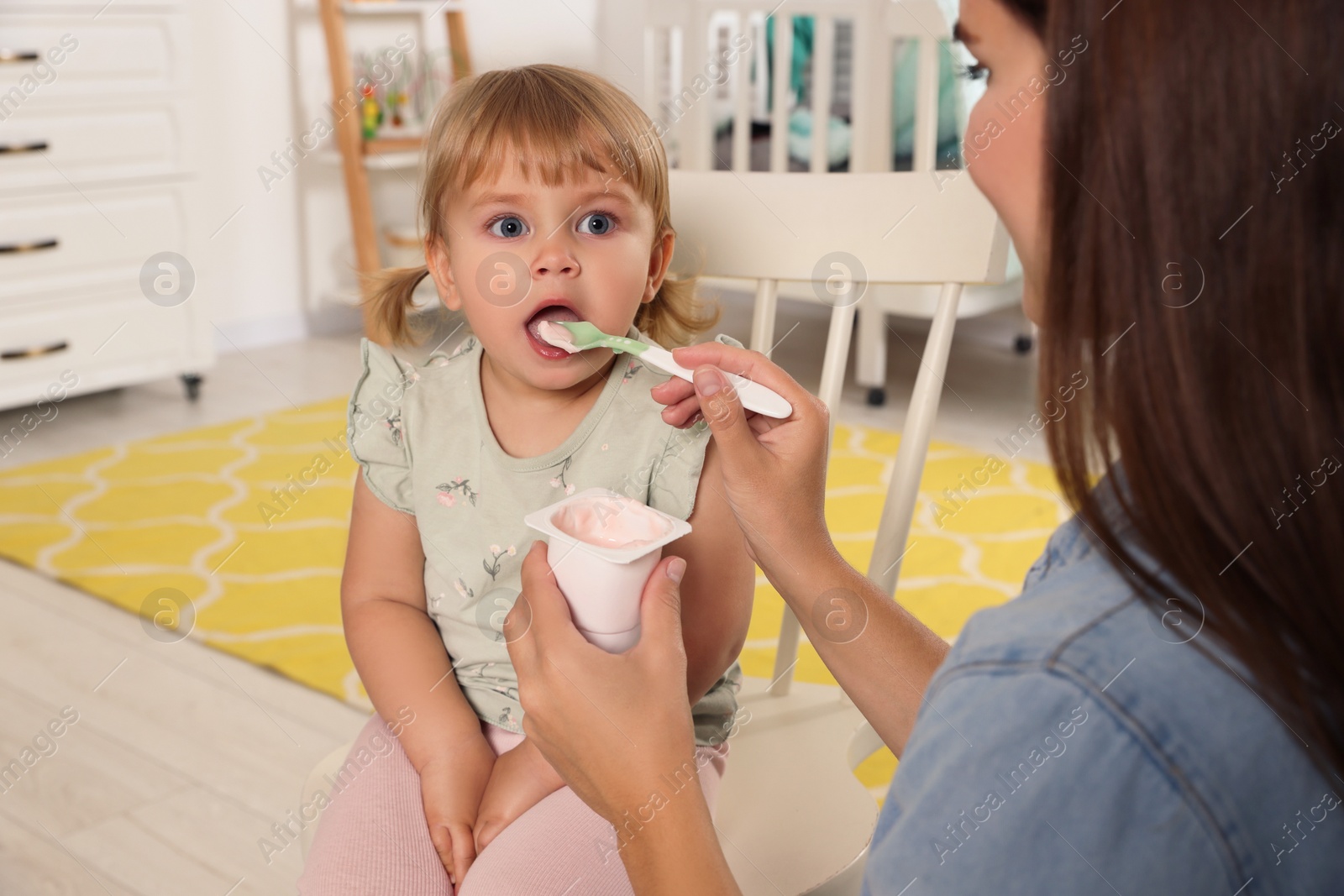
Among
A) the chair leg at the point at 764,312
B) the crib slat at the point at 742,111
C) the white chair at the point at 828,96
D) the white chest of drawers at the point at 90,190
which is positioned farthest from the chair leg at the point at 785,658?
the white chest of drawers at the point at 90,190

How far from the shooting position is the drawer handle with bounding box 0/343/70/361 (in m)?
2.61

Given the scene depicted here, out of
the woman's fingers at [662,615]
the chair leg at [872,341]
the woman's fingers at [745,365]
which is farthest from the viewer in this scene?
the chair leg at [872,341]

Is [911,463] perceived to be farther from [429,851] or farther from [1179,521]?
[1179,521]

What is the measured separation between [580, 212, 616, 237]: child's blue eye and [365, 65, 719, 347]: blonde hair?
0.03 m

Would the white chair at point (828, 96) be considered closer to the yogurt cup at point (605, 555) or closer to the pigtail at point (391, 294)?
the pigtail at point (391, 294)

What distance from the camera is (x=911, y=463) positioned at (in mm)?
986

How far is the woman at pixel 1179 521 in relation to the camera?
38 cm

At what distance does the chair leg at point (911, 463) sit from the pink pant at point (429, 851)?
0.24m

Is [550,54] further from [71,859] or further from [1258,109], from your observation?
[1258,109]

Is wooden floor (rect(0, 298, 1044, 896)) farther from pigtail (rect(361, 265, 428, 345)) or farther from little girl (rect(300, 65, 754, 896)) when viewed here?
pigtail (rect(361, 265, 428, 345))

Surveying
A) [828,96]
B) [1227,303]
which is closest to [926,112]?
[828,96]

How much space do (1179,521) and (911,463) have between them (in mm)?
586

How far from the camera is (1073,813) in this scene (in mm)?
388

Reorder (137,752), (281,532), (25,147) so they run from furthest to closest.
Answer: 1. (25,147)
2. (281,532)
3. (137,752)
